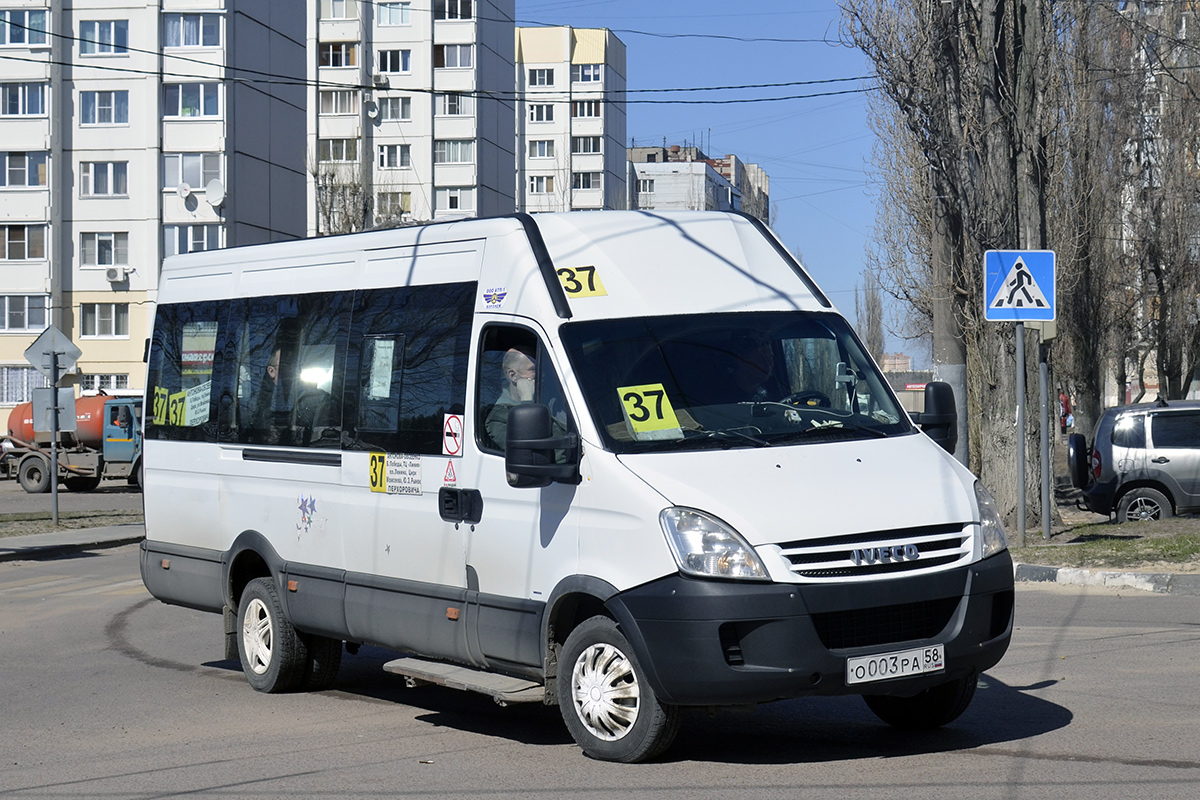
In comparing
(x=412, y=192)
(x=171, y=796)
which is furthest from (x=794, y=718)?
(x=412, y=192)

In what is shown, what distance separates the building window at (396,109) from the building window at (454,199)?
14.4 ft

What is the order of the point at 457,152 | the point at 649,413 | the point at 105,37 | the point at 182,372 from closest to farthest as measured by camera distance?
→ the point at 649,413
the point at 182,372
the point at 105,37
the point at 457,152

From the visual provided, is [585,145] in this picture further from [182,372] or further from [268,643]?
[268,643]

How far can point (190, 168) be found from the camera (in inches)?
2461

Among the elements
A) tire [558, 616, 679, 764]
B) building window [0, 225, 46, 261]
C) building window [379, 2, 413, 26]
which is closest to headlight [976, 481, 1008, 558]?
tire [558, 616, 679, 764]

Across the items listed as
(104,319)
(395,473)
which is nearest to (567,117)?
(104,319)

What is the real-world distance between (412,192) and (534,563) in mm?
75978

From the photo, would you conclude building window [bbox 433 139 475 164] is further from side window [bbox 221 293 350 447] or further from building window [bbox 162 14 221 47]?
side window [bbox 221 293 350 447]

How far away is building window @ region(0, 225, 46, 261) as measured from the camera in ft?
207

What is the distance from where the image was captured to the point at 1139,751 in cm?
664

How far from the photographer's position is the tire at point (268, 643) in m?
9.02

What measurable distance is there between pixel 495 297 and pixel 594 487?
4.49 feet

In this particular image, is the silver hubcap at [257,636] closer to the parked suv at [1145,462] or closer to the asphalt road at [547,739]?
the asphalt road at [547,739]

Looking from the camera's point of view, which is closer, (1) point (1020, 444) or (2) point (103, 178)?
(1) point (1020, 444)
